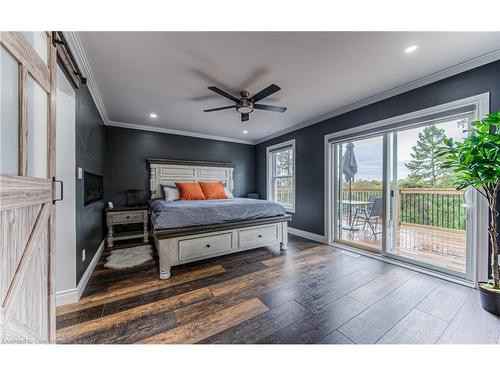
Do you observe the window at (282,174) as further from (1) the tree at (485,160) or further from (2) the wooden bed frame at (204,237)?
(1) the tree at (485,160)

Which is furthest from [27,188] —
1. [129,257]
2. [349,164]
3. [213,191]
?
[349,164]

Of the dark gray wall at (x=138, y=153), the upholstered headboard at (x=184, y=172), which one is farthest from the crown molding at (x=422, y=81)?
the dark gray wall at (x=138, y=153)

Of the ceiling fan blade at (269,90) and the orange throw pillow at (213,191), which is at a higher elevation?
the ceiling fan blade at (269,90)

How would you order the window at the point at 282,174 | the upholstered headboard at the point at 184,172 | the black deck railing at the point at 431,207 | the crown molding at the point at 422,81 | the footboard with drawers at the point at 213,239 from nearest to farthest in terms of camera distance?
the crown molding at the point at 422,81 → the footboard with drawers at the point at 213,239 → the black deck railing at the point at 431,207 → the upholstered headboard at the point at 184,172 → the window at the point at 282,174

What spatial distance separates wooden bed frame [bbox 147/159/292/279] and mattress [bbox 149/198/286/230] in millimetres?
66

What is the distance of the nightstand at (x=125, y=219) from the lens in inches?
133

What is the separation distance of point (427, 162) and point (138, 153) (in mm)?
5266

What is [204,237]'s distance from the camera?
2566 millimetres

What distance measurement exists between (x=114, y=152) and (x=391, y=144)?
508 cm

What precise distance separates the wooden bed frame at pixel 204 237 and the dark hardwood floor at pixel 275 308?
218 mm
